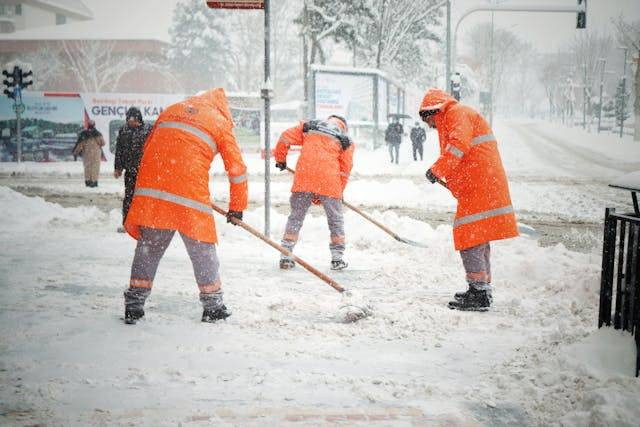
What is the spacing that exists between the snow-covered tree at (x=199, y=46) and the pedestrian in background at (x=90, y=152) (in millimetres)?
37901

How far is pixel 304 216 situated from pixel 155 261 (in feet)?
7.65

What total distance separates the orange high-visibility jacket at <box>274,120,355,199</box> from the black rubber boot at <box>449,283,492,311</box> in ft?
6.29

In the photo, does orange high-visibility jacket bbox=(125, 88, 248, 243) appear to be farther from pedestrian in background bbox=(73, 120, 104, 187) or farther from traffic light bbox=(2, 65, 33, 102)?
traffic light bbox=(2, 65, 33, 102)

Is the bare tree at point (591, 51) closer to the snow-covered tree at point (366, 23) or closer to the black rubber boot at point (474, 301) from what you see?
the snow-covered tree at point (366, 23)

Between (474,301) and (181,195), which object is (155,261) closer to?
(181,195)

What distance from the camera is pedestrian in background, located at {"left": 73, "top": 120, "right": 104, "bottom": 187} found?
14.5 metres

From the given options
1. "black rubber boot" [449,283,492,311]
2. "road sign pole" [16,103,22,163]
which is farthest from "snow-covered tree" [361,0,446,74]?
"black rubber boot" [449,283,492,311]

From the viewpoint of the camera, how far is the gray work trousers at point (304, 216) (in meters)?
6.29

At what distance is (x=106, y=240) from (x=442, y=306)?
4.54 metres

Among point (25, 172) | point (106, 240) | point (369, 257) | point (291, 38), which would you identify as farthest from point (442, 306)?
point (291, 38)

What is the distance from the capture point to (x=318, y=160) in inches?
244

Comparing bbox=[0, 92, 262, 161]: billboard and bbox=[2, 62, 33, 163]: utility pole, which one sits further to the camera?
bbox=[0, 92, 262, 161]: billboard

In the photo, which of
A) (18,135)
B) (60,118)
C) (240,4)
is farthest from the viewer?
(60,118)

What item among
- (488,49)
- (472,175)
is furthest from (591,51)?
(472,175)
